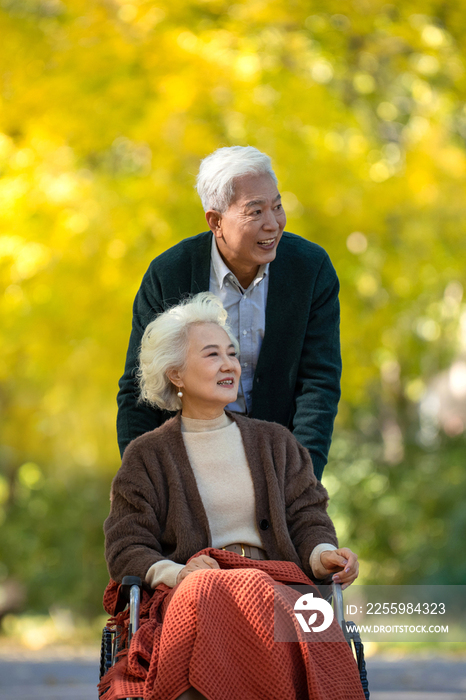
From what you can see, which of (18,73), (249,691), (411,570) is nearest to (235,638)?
(249,691)

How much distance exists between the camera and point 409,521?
8.59 m

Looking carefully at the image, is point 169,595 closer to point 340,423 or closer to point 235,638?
point 235,638

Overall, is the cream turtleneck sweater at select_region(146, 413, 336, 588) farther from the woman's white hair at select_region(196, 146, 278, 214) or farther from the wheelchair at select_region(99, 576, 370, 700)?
the woman's white hair at select_region(196, 146, 278, 214)

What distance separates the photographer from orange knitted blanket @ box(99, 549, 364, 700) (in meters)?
2.04

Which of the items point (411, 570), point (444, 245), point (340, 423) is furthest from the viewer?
point (340, 423)

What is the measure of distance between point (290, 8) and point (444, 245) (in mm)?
1924

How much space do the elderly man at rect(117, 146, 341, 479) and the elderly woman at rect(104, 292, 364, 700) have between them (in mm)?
108

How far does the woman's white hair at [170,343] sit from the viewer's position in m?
2.74

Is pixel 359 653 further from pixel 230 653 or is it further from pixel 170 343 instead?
pixel 170 343

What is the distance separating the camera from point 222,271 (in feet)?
9.40

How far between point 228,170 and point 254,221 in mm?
187

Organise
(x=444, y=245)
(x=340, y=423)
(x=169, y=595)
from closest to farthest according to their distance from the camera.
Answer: (x=169, y=595), (x=444, y=245), (x=340, y=423)

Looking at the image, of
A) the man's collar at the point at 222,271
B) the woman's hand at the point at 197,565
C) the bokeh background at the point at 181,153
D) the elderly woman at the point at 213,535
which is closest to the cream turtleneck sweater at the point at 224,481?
the elderly woman at the point at 213,535

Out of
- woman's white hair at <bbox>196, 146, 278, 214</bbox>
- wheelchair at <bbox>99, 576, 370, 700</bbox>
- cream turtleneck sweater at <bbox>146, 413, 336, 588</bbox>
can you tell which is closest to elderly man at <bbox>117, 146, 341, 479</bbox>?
woman's white hair at <bbox>196, 146, 278, 214</bbox>
